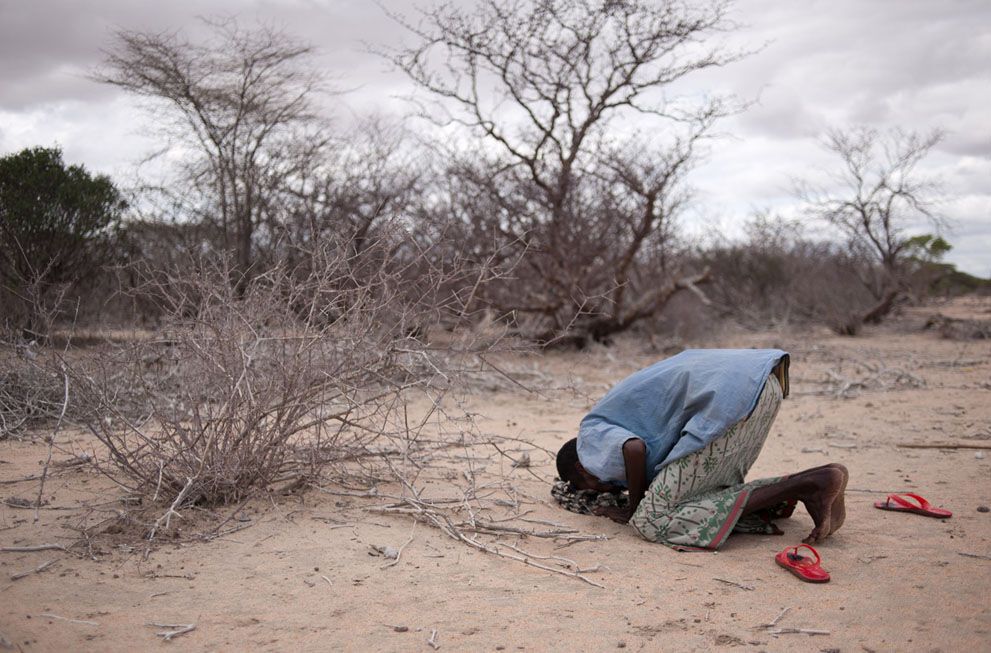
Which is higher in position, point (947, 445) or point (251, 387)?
point (251, 387)

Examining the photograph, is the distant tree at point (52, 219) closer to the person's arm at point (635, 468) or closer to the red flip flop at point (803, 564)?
the person's arm at point (635, 468)

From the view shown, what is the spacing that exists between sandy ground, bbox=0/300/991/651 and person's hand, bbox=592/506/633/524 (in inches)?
1.9

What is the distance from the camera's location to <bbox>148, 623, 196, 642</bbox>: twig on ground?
94.7 inches

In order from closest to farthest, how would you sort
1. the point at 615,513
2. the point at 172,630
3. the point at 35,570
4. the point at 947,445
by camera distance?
the point at 172,630
the point at 35,570
the point at 615,513
the point at 947,445

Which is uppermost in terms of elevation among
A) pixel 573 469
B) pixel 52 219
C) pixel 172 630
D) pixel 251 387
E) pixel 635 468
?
pixel 52 219

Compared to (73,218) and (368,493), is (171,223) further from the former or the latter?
(368,493)

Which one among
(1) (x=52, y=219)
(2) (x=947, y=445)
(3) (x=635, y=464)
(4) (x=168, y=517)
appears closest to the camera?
(4) (x=168, y=517)

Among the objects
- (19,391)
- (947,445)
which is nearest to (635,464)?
(947,445)

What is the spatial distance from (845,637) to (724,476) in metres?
1.00

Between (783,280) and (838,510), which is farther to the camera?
(783,280)

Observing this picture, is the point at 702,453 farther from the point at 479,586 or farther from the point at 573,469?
the point at 479,586

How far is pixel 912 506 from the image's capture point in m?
3.75

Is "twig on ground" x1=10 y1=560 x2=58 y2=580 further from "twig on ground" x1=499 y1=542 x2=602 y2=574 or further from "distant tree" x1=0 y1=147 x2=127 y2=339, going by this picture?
"distant tree" x1=0 y1=147 x2=127 y2=339

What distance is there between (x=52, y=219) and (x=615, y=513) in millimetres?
6167
